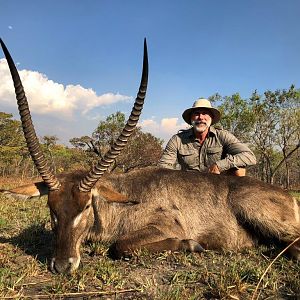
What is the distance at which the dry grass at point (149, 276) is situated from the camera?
3053 mm

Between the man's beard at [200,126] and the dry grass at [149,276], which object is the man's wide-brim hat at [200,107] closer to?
the man's beard at [200,126]

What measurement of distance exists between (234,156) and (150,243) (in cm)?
310

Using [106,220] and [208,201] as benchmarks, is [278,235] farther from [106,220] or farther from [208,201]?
[106,220]

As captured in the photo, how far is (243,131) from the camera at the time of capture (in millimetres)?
36438

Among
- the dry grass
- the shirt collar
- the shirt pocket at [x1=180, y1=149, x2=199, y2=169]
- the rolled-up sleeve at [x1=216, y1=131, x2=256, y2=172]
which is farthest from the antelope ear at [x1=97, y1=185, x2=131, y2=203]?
the shirt collar

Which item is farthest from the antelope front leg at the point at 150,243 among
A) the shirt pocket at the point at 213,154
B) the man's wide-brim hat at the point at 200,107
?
the man's wide-brim hat at the point at 200,107

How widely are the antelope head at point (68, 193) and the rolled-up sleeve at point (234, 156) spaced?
9.25 ft

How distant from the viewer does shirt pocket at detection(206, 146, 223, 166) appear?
732 cm

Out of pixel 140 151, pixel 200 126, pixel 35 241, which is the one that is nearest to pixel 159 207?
pixel 35 241

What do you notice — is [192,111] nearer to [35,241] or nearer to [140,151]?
[35,241]

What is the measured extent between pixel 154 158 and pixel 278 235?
92.0ft

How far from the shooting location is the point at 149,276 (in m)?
3.53

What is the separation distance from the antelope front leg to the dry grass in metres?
0.11

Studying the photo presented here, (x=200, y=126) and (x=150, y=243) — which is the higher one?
(x=200, y=126)
